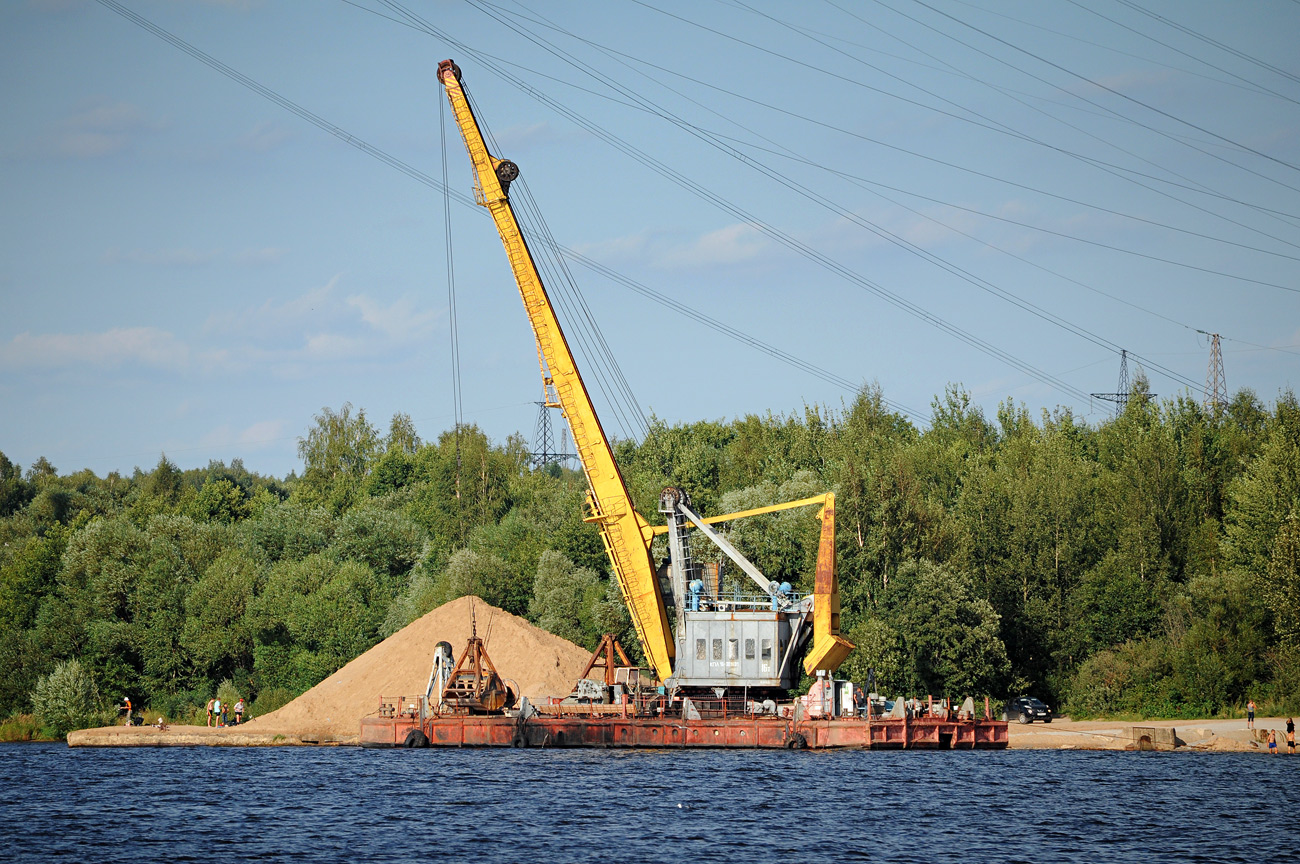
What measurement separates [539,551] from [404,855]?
5357 cm

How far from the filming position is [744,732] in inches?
2053

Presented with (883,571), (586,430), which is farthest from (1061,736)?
(586,430)

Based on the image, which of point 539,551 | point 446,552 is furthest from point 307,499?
point 539,551

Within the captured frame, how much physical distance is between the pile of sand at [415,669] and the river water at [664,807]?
37.3 ft

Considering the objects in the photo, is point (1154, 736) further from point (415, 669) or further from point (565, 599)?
point (415, 669)

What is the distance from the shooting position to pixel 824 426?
313 ft

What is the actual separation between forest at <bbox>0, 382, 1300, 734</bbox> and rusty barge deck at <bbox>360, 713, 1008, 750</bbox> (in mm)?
8154

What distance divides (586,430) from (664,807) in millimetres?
20865

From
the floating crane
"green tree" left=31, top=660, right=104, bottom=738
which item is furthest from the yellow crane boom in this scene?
"green tree" left=31, top=660, right=104, bottom=738

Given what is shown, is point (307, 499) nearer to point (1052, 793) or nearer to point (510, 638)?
point (510, 638)

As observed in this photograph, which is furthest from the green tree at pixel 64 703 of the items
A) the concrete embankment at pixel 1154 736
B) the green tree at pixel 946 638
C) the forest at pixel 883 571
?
the concrete embankment at pixel 1154 736

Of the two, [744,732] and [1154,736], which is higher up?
[744,732]

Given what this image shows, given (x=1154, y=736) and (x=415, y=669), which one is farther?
(x=415, y=669)

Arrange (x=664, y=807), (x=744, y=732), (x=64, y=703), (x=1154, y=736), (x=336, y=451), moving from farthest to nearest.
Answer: (x=336, y=451) → (x=64, y=703) → (x=1154, y=736) → (x=744, y=732) → (x=664, y=807)
